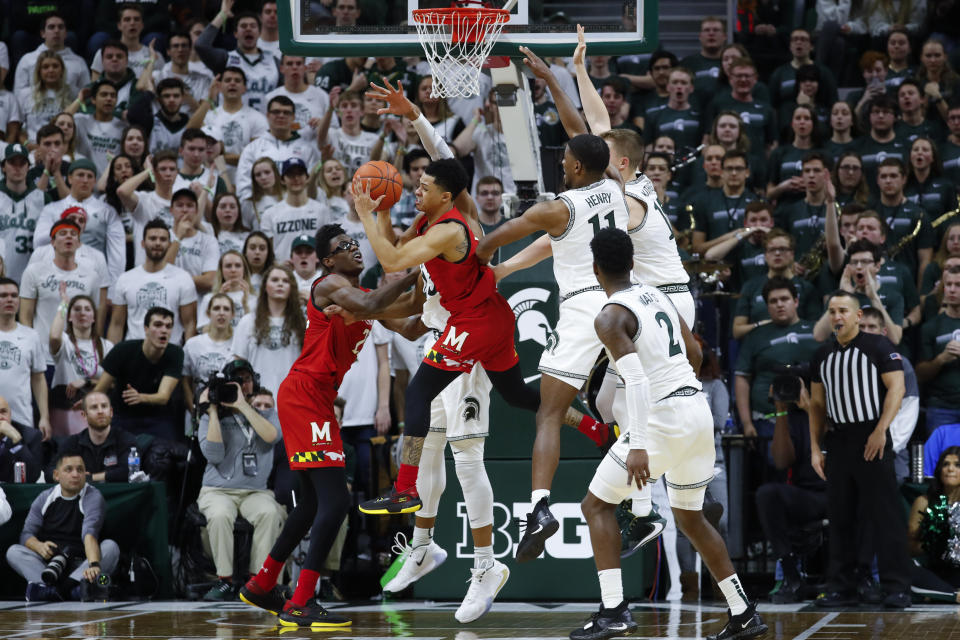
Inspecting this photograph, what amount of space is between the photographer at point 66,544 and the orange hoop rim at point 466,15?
5.06 m

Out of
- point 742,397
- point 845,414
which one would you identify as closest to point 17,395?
point 742,397

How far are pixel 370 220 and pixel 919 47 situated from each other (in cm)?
1140

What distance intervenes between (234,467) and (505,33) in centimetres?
466

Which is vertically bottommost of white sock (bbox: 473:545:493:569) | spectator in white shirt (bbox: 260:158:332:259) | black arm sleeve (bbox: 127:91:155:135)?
white sock (bbox: 473:545:493:569)

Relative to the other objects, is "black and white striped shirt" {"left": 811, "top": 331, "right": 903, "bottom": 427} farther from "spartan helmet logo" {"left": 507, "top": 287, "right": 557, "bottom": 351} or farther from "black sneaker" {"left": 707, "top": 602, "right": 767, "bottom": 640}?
"black sneaker" {"left": 707, "top": 602, "right": 767, "bottom": 640}

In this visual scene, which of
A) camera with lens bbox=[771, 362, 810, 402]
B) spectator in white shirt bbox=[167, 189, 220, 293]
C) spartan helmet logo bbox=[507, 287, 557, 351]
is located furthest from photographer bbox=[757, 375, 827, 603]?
spectator in white shirt bbox=[167, 189, 220, 293]

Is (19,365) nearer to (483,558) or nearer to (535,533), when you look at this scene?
(483,558)

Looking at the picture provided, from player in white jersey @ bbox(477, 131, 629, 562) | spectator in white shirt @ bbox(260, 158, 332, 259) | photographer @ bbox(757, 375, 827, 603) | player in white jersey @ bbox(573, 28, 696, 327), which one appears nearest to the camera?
player in white jersey @ bbox(477, 131, 629, 562)

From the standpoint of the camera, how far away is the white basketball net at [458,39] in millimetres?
9711

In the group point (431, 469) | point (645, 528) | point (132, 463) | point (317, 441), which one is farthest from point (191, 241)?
point (645, 528)

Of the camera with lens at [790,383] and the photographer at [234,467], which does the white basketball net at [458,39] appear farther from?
the camera with lens at [790,383]

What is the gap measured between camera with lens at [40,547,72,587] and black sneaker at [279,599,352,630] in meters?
3.19

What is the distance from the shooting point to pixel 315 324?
31.3 feet

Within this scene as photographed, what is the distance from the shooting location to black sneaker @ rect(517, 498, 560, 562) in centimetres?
777
